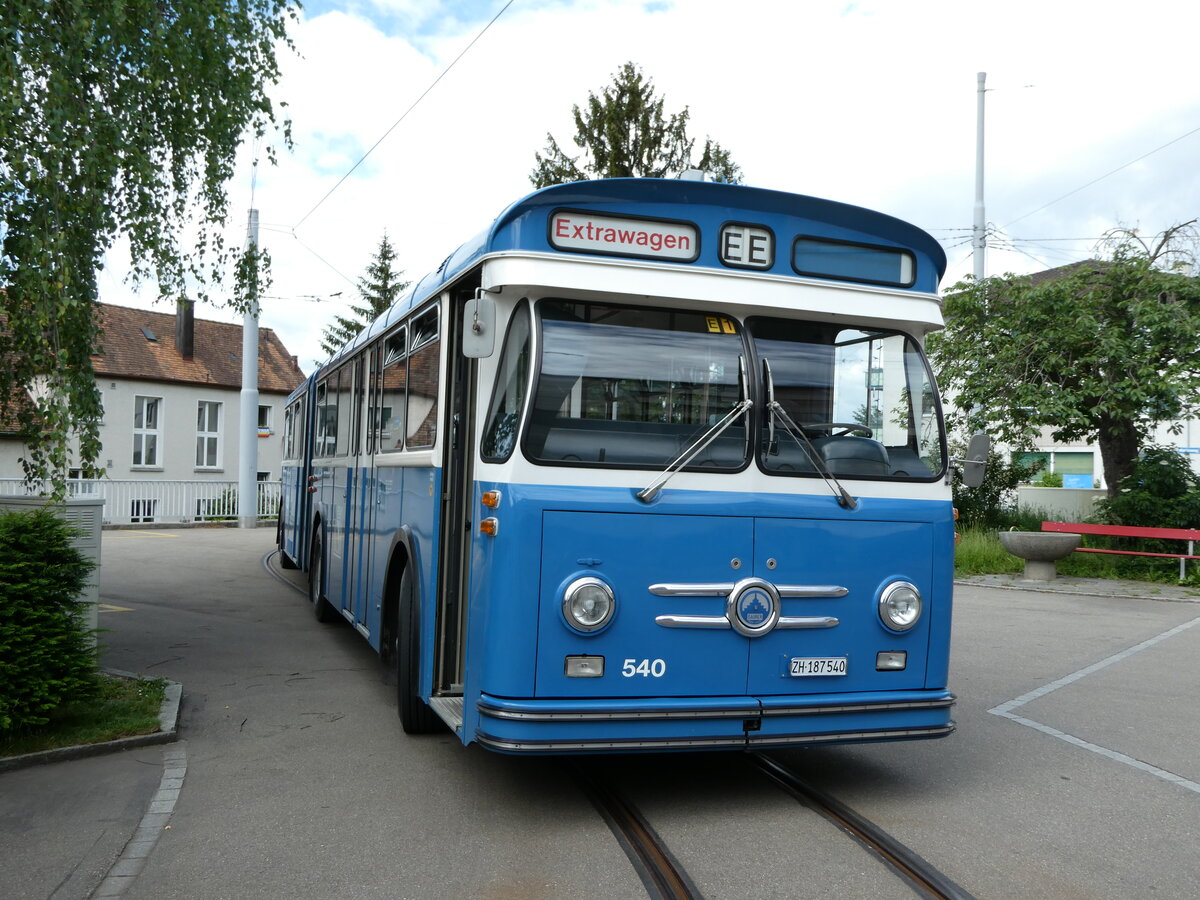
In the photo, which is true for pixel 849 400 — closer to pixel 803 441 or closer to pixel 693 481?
pixel 803 441

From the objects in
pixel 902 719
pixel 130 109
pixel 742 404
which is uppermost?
pixel 130 109

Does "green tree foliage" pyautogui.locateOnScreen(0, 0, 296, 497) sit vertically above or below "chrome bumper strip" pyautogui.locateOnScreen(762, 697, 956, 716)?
above

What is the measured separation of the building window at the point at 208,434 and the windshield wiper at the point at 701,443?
3926 centimetres

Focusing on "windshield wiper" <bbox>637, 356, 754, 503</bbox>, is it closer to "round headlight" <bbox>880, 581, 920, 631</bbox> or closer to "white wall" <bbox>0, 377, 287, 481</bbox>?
"round headlight" <bbox>880, 581, 920, 631</bbox>

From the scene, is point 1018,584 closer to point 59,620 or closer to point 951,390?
point 951,390

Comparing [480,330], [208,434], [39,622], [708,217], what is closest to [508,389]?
[480,330]

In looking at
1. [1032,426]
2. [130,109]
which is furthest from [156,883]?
[1032,426]

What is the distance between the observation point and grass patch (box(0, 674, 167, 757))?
632 cm

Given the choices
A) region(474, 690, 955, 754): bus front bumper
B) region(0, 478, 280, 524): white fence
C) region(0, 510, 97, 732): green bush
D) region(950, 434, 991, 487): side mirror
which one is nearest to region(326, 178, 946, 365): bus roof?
region(950, 434, 991, 487): side mirror

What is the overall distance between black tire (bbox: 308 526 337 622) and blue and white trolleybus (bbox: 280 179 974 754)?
222 inches

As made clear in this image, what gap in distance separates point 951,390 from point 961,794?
16132 mm

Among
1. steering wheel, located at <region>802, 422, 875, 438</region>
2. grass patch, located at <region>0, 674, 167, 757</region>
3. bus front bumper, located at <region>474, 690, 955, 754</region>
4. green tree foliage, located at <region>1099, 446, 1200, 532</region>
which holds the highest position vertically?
steering wheel, located at <region>802, 422, 875, 438</region>

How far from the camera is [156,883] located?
438cm

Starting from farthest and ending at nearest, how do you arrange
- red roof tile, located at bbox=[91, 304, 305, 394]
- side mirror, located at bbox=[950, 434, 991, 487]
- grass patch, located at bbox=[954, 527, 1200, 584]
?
red roof tile, located at bbox=[91, 304, 305, 394], grass patch, located at bbox=[954, 527, 1200, 584], side mirror, located at bbox=[950, 434, 991, 487]
